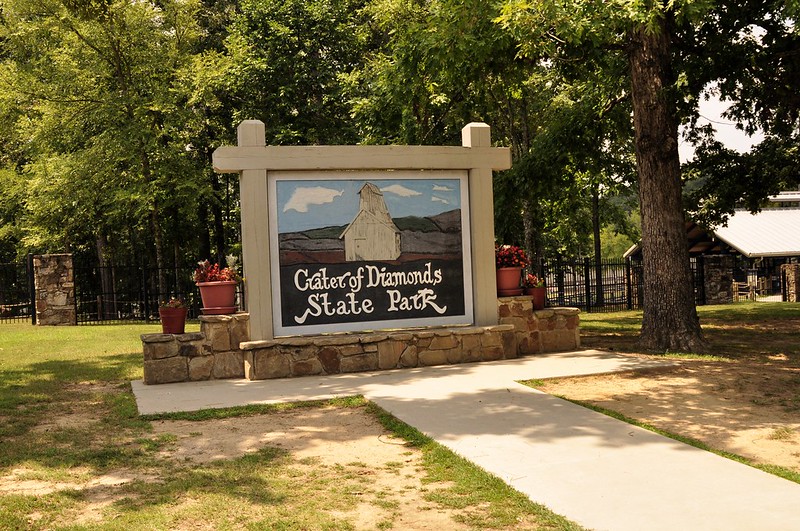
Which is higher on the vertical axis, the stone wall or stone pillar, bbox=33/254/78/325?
stone pillar, bbox=33/254/78/325

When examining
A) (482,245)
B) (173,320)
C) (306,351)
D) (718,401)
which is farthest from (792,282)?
(173,320)

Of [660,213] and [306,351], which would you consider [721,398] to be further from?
[306,351]

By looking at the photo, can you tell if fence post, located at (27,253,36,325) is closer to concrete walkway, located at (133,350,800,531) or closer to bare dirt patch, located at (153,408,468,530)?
concrete walkway, located at (133,350,800,531)

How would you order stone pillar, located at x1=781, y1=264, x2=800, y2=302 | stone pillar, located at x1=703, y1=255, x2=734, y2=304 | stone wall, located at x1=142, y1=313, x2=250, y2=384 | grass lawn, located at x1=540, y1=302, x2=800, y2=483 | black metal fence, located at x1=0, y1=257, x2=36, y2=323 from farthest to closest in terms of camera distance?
stone pillar, located at x1=781, y1=264, x2=800, y2=302, stone pillar, located at x1=703, y1=255, x2=734, y2=304, black metal fence, located at x1=0, y1=257, x2=36, y2=323, stone wall, located at x1=142, y1=313, x2=250, y2=384, grass lawn, located at x1=540, y1=302, x2=800, y2=483

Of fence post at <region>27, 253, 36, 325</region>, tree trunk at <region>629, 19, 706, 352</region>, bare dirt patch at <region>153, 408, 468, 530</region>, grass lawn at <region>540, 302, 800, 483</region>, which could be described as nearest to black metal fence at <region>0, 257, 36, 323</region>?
fence post at <region>27, 253, 36, 325</region>

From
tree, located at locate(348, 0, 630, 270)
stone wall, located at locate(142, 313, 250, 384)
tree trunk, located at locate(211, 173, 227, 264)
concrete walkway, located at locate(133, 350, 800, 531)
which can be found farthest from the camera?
tree trunk, located at locate(211, 173, 227, 264)

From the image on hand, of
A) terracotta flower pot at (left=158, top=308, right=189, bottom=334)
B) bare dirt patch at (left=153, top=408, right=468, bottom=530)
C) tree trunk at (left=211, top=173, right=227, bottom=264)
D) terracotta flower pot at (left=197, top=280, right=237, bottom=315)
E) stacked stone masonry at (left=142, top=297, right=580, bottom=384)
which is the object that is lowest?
bare dirt patch at (left=153, top=408, right=468, bottom=530)

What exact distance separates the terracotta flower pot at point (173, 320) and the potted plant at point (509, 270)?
14.9 ft

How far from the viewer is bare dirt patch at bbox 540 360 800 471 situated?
611 centimetres

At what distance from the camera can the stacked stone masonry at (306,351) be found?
9.91 m

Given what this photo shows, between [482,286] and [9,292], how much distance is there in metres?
21.3

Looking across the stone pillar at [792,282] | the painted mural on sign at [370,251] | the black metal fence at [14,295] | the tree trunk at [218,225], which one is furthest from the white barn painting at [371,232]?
the stone pillar at [792,282]

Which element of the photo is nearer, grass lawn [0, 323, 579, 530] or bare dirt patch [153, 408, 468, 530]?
grass lawn [0, 323, 579, 530]

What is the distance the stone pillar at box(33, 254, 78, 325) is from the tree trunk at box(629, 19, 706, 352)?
1465 cm
